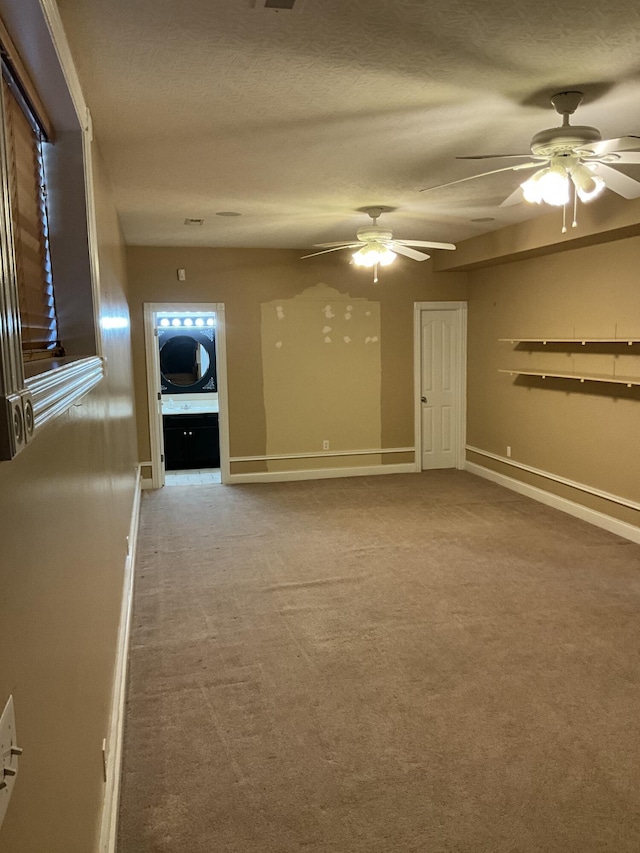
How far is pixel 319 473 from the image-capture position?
745 centimetres

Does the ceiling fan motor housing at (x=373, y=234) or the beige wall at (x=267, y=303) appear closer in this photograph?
the ceiling fan motor housing at (x=373, y=234)

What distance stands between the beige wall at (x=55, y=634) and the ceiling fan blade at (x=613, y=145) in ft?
7.18

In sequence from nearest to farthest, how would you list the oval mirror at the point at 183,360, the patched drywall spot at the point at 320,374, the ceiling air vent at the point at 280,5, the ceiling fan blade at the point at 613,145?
the ceiling air vent at the point at 280,5 < the ceiling fan blade at the point at 613,145 < the patched drywall spot at the point at 320,374 < the oval mirror at the point at 183,360

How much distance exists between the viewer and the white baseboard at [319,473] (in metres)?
7.26

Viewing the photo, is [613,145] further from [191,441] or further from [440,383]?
[191,441]

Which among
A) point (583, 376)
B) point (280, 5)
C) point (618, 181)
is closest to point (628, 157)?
point (618, 181)

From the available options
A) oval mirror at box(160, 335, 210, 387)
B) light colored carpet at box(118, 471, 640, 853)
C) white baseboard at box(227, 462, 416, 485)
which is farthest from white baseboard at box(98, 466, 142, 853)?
oval mirror at box(160, 335, 210, 387)

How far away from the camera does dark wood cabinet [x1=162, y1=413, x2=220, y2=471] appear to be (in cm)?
806

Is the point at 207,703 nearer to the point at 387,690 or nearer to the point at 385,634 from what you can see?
the point at 387,690

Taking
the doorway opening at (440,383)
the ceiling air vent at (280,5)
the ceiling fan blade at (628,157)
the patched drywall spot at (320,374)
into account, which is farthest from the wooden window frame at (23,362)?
the doorway opening at (440,383)

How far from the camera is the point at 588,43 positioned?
89.0 inches

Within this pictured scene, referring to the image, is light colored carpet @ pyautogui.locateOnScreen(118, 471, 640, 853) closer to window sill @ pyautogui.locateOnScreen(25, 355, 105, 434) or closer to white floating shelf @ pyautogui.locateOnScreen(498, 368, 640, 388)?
white floating shelf @ pyautogui.locateOnScreen(498, 368, 640, 388)

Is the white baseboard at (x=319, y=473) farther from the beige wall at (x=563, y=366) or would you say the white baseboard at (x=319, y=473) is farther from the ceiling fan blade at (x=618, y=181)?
the ceiling fan blade at (x=618, y=181)

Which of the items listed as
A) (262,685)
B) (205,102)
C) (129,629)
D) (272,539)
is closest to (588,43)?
(205,102)
